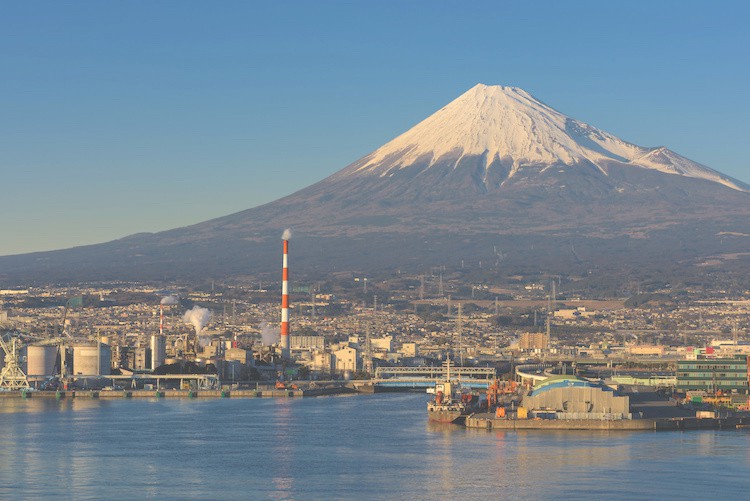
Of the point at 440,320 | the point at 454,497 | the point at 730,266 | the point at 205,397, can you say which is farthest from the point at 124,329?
the point at 454,497

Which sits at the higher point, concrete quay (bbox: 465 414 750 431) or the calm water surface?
concrete quay (bbox: 465 414 750 431)

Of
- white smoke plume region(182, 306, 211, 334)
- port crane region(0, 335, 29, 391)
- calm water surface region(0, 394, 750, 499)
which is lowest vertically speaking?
calm water surface region(0, 394, 750, 499)

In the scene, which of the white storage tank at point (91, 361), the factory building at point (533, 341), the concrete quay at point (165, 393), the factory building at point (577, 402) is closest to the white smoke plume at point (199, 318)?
the factory building at point (533, 341)

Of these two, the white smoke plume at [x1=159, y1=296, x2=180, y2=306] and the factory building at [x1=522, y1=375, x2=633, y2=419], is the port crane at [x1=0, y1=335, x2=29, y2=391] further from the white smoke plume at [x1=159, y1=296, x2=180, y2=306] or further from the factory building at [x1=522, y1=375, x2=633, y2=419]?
the white smoke plume at [x1=159, y1=296, x2=180, y2=306]

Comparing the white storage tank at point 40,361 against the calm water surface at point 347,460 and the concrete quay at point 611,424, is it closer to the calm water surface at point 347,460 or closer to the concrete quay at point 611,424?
the calm water surface at point 347,460

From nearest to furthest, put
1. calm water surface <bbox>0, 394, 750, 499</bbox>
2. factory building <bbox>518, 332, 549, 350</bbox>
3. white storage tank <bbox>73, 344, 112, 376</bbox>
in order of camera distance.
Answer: calm water surface <bbox>0, 394, 750, 499</bbox> < white storage tank <bbox>73, 344, 112, 376</bbox> < factory building <bbox>518, 332, 549, 350</bbox>

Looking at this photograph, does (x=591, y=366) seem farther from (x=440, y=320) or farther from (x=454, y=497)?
(x=454, y=497)

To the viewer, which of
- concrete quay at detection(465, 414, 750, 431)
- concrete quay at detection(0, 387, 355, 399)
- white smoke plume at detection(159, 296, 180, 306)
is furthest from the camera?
white smoke plume at detection(159, 296, 180, 306)

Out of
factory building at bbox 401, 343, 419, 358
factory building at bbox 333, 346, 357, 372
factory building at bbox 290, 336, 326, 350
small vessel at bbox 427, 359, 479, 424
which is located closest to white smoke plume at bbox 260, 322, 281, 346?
factory building at bbox 290, 336, 326, 350
